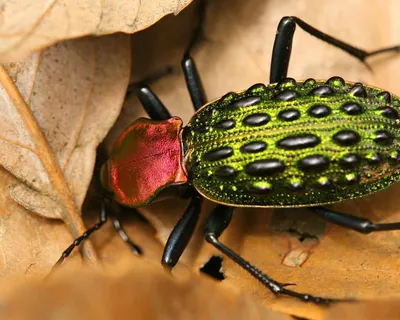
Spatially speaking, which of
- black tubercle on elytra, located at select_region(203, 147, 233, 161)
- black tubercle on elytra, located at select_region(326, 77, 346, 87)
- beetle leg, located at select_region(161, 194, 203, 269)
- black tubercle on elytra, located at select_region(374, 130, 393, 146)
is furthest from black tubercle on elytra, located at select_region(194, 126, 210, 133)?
black tubercle on elytra, located at select_region(374, 130, 393, 146)

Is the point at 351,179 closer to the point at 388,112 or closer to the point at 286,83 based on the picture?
the point at 388,112

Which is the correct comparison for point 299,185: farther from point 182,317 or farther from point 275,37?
point 182,317

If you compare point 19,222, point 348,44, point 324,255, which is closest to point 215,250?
point 324,255

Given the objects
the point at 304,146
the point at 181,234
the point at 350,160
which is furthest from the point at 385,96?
the point at 181,234

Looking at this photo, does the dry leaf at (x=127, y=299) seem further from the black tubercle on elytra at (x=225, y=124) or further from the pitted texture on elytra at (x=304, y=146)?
the black tubercle on elytra at (x=225, y=124)

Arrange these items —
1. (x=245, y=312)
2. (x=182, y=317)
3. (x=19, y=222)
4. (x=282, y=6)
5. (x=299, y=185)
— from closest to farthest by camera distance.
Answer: (x=182, y=317) < (x=245, y=312) < (x=299, y=185) < (x=19, y=222) < (x=282, y=6)
